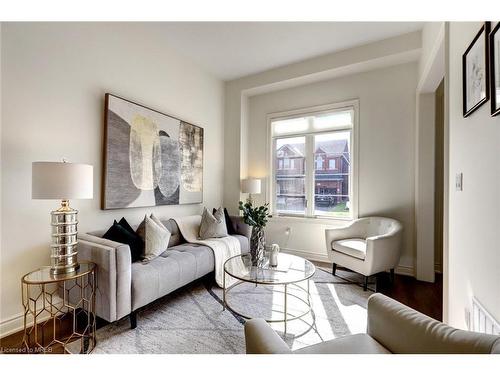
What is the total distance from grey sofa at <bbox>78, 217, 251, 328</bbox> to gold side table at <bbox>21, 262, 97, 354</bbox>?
3.6 inches

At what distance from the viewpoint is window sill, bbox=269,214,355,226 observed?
3.44 meters

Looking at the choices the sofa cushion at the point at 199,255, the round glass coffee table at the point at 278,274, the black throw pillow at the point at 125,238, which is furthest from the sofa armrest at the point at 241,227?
the black throw pillow at the point at 125,238

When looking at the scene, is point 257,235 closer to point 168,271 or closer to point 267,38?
point 168,271

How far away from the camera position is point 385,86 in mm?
3172

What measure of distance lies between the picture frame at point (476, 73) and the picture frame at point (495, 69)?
0.11ft

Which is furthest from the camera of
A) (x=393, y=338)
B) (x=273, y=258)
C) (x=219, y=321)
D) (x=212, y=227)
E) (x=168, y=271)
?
(x=212, y=227)

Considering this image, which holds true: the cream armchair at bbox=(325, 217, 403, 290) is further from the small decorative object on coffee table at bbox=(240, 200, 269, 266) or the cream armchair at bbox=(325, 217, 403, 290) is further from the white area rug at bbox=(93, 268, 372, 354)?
the small decorative object on coffee table at bbox=(240, 200, 269, 266)

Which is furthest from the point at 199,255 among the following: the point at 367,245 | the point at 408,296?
the point at 408,296

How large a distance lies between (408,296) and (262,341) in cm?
227

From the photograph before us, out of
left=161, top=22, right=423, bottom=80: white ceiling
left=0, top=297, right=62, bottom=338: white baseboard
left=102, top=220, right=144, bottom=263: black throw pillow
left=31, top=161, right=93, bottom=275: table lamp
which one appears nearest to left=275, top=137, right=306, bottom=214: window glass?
left=161, top=22, right=423, bottom=80: white ceiling

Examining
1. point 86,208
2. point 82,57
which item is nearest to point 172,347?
point 86,208

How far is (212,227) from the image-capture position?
3004 millimetres

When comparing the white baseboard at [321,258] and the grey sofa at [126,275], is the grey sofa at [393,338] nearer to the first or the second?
the grey sofa at [126,275]
